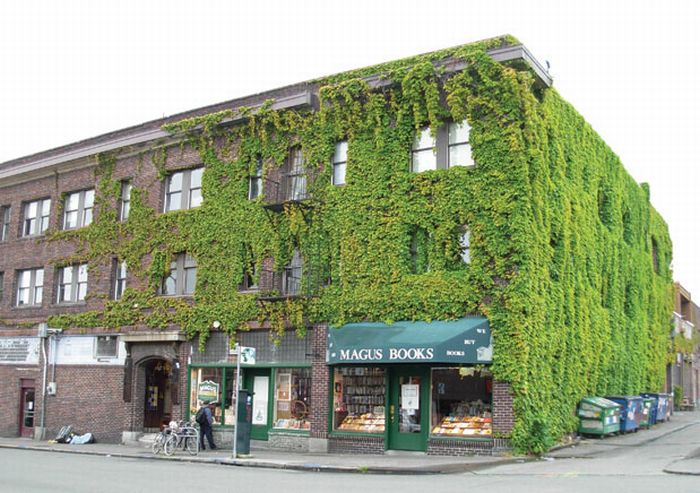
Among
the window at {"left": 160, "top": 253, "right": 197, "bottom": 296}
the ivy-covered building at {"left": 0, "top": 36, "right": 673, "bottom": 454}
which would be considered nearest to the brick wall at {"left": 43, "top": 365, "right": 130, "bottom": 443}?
the ivy-covered building at {"left": 0, "top": 36, "right": 673, "bottom": 454}

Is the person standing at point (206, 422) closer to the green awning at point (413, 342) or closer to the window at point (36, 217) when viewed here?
the green awning at point (413, 342)

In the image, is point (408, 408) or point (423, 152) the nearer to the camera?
point (408, 408)

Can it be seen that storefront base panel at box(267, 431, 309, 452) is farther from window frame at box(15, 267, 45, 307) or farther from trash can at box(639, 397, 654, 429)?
window frame at box(15, 267, 45, 307)

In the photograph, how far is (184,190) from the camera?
100 feet

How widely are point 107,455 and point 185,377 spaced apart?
13.2ft

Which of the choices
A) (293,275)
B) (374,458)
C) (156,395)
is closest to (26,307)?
(156,395)

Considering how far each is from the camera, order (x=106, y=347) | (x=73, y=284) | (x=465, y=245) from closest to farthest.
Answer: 1. (x=465, y=245)
2. (x=106, y=347)
3. (x=73, y=284)

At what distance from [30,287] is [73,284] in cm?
322

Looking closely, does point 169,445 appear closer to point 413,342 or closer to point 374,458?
point 374,458

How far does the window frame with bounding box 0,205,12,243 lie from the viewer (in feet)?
122

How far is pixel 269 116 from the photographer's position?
2792 cm

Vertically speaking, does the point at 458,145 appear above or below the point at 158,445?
above

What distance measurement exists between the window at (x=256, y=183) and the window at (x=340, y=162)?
3.33 metres

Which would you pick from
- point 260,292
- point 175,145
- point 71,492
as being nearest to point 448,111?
point 260,292
